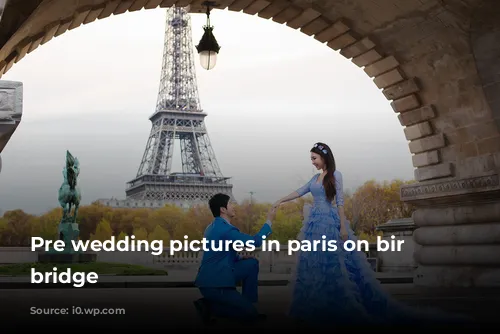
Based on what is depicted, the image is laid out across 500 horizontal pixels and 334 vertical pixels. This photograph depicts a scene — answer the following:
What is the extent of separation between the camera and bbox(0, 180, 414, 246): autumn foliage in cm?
6675

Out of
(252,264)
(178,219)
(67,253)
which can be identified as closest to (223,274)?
(252,264)

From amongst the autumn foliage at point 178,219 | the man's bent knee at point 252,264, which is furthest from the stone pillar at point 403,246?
the autumn foliage at point 178,219

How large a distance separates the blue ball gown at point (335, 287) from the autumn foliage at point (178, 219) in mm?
58606

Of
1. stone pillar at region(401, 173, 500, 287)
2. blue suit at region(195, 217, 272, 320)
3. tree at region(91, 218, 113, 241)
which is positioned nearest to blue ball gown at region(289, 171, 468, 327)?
blue suit at region(195, 217, 272, 320)

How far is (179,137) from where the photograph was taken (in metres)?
86.0

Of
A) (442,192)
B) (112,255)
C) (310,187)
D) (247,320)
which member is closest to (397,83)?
(442,192)

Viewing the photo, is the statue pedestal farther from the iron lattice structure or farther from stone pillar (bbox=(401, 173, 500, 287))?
the iron lattice structure

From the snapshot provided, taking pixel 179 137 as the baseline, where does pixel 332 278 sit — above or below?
below

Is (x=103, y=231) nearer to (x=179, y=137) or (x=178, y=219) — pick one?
(x=178, y=219)

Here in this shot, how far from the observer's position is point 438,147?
1248 centimetres

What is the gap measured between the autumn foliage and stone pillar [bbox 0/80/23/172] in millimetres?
59492

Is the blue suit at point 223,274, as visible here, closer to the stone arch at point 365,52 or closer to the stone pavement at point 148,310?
the stone pavement at point 148,310

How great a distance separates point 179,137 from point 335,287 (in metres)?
80.0

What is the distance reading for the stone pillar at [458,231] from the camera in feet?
37.1
